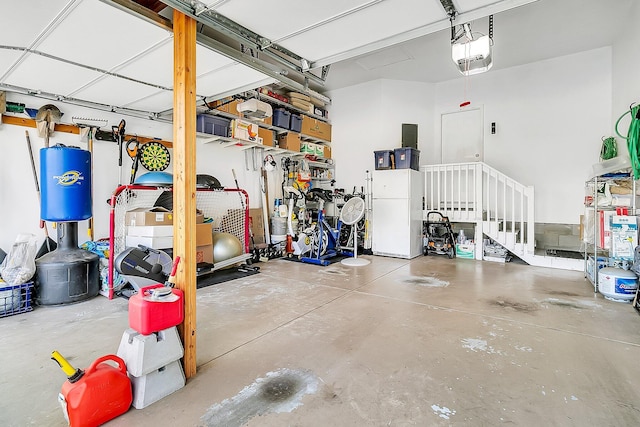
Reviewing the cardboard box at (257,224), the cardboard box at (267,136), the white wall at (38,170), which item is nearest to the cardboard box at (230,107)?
the cardboard box at (267,136)

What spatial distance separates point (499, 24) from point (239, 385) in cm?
626

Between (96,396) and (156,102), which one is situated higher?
(156,102)

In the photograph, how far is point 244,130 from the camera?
577 centimetres

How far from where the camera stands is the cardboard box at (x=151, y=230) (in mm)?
3950

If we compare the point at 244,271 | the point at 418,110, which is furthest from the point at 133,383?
the point at 418,110

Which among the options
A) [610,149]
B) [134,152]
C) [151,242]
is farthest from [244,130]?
[610,149]

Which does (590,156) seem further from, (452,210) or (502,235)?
(452,210)

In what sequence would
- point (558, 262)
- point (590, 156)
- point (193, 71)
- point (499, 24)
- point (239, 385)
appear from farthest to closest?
point (590, 156), point (558, 262), point (499, 24), point (193, 71), point (239, 385)

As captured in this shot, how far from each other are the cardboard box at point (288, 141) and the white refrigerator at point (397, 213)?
1835 millimetres

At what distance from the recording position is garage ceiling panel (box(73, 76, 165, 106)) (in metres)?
3.56

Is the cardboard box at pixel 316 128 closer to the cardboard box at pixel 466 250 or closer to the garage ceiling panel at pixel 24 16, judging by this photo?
the cardboard box at pixel 466 250

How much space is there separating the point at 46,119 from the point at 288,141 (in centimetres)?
392

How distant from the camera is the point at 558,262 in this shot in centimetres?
550

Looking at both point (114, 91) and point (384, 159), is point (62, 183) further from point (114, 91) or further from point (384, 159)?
point (384, 159)
